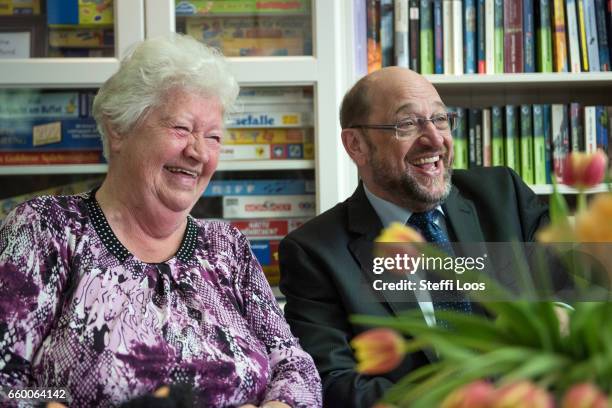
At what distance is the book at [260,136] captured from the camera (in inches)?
93.0

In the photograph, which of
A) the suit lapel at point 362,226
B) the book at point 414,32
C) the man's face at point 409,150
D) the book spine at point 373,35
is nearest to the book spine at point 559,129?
the book at point 414,32

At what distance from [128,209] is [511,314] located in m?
1.05

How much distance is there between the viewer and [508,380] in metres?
0.56

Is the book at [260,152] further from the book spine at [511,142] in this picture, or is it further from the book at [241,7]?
the book spine at [511,142]

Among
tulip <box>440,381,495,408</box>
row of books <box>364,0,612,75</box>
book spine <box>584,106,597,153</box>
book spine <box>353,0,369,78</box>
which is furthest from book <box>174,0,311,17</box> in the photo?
tulip <box>440,381,495,408</box>

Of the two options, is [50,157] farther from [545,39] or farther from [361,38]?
[545,39]

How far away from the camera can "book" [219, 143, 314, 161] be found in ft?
7.75

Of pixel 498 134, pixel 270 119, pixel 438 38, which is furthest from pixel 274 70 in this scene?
pixel 498 134

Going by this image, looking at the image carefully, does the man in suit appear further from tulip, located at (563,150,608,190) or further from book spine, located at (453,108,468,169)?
tulip, located at (563,150,608,190)

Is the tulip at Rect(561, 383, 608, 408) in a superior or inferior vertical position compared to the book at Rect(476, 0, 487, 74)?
inferior

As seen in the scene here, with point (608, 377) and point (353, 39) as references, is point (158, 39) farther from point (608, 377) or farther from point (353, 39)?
point (608, 377)

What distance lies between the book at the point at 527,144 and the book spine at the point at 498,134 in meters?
0.06

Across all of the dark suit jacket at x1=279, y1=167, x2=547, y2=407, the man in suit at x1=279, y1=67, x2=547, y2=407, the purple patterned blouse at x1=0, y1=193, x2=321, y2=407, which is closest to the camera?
the purple patterned blouse at x1=0, y1=193, x2=321, y2=407

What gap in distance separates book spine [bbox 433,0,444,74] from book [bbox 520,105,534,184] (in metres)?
0.31
